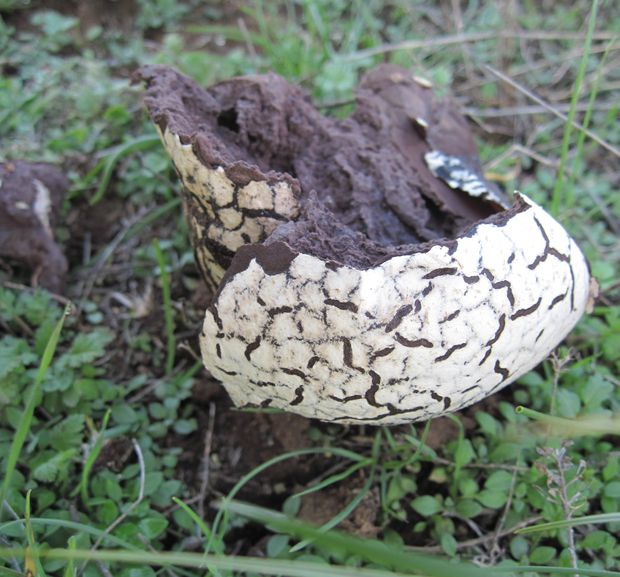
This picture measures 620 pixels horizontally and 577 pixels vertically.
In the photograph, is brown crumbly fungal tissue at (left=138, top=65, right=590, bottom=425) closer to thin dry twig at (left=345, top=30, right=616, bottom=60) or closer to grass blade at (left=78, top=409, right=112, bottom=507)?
grass blade at (left=78, top=409, right=112, bottom=507)

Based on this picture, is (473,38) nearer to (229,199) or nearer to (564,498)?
(229,199)

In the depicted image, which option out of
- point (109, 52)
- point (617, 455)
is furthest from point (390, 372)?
point (109, 52)

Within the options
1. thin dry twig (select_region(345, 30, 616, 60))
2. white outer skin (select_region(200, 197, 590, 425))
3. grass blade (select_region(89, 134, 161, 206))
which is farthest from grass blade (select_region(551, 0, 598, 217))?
grass blade (select_region(89, 134, 161, 206))

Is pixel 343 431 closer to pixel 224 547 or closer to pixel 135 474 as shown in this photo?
pixel 224 547

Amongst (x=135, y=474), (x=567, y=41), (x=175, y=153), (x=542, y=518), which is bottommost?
(x=542, y=518)

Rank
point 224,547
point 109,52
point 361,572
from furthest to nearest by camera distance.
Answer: point 109,52 < point 224,547 < point 361,572

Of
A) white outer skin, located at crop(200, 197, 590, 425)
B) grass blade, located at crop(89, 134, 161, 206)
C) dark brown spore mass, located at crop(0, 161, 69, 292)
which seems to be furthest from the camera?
grass blade, located at crop(89, 134, 161, 206)

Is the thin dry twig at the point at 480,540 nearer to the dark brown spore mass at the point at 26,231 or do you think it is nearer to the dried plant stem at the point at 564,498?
the dried plant stem at the point at 564,498
